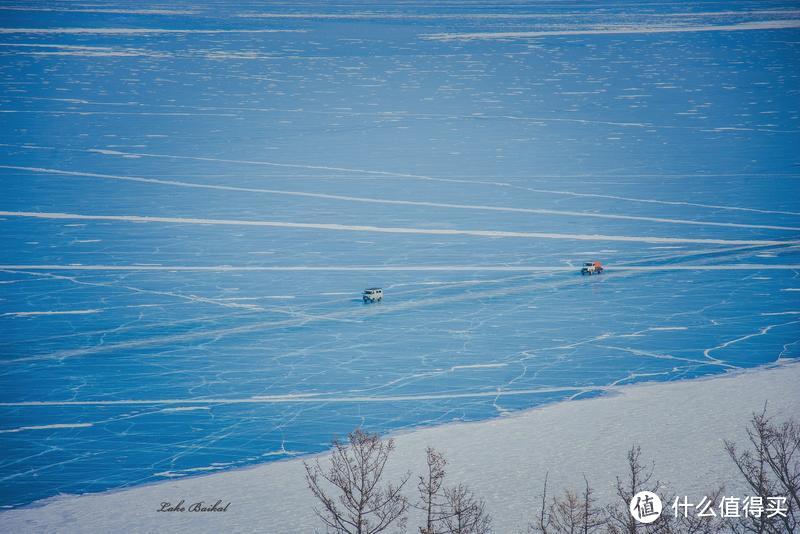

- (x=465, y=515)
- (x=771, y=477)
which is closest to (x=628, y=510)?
(x=465, y=515)

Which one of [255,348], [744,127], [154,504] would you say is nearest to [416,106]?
[744,127]

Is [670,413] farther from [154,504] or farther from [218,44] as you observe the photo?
[218,44]

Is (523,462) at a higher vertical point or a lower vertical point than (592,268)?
lower

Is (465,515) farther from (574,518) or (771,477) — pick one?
(771,477)

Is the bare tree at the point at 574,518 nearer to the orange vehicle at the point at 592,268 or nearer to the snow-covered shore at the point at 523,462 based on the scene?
the snow-covered shore at the point at 523,462

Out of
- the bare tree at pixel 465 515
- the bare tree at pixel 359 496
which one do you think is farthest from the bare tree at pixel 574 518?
the bare tree at pixel 359 496

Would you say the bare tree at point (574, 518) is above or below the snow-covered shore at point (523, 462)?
below
